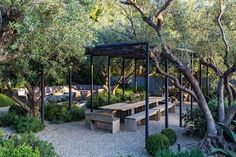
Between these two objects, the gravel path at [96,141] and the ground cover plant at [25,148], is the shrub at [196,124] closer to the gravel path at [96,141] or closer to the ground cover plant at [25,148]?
the gravel path at [96,141]

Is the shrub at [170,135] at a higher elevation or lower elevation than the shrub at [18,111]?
lower

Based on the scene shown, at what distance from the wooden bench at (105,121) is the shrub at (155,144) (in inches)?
109

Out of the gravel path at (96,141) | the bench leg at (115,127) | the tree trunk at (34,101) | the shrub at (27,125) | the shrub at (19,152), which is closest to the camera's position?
the shrub at (19,152)

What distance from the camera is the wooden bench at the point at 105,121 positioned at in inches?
418

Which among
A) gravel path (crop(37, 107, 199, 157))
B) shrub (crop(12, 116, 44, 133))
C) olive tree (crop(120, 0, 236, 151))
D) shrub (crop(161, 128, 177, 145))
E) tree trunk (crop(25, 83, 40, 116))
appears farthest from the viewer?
tree trunk (crop(25, 83, 40, 116))

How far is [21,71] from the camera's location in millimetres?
10000

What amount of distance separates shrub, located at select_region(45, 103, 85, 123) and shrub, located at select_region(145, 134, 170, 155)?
550 centimetres

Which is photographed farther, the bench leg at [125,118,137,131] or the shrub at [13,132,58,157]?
the bench leg at [125,118,137,131]

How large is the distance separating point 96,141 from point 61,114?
12.5ft

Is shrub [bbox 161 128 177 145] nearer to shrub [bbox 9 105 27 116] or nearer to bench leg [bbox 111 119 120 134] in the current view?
bench leg [bbox 111 119 120 134]

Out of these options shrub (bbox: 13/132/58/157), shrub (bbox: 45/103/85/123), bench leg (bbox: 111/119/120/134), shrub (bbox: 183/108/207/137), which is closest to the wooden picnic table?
bench leg (bbox: 111/119/120/134)

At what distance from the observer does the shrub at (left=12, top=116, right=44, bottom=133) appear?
10208 mm

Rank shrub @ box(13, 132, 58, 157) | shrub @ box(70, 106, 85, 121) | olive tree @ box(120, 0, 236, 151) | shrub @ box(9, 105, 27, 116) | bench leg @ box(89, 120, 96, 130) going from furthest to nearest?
1. shrub @ box(70, 106, 85, 121)
2. shrub @ box(9, 105, 27, 116)
3. bench leg @ box(89, 120, 96, 130)
4. olive tree @ box(120, 0, 236, 151)
5. shrub @ box(13, 132, 58, 157)

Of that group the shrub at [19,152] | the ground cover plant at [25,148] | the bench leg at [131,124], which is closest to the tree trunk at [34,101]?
the bench leg at [131,124]
